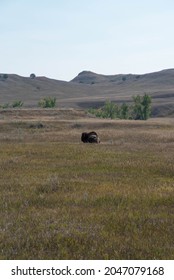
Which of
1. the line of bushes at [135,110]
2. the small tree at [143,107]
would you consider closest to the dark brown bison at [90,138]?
the line of bushes at [135,110]

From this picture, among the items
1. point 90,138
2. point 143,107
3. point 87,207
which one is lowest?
point 87,207

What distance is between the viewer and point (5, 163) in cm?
2030

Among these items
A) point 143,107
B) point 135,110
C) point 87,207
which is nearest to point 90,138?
point 87,207

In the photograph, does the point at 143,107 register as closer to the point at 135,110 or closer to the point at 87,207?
the point at 135,110

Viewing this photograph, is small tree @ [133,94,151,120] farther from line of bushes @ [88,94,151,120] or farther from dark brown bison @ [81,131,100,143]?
dark brown bison @ [81,131,100,143]

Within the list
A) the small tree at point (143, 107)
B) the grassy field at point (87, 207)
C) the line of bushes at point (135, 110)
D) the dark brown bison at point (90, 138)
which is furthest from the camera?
the line of bushes at point (135, 110)

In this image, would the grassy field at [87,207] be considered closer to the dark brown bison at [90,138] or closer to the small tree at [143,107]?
the dark brown bison at [90,138]

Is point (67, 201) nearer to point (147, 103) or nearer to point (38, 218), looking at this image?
point (38, 218)

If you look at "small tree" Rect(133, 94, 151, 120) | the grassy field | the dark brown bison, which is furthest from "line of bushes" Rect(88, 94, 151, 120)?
the grassy field

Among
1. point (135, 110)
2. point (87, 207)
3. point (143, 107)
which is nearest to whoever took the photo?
point (87, 207)

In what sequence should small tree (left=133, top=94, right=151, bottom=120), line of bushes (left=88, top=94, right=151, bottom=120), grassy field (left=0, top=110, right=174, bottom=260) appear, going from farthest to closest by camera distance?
line of bushes (left=88, top=94, right=151, bottom=120) < small tree (left=133, top=94, right=151, bottom=120) < grassy field (left=0, top=110, right=174, bottom=260)

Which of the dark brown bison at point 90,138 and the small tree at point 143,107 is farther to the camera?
the small tree at point 143,107
